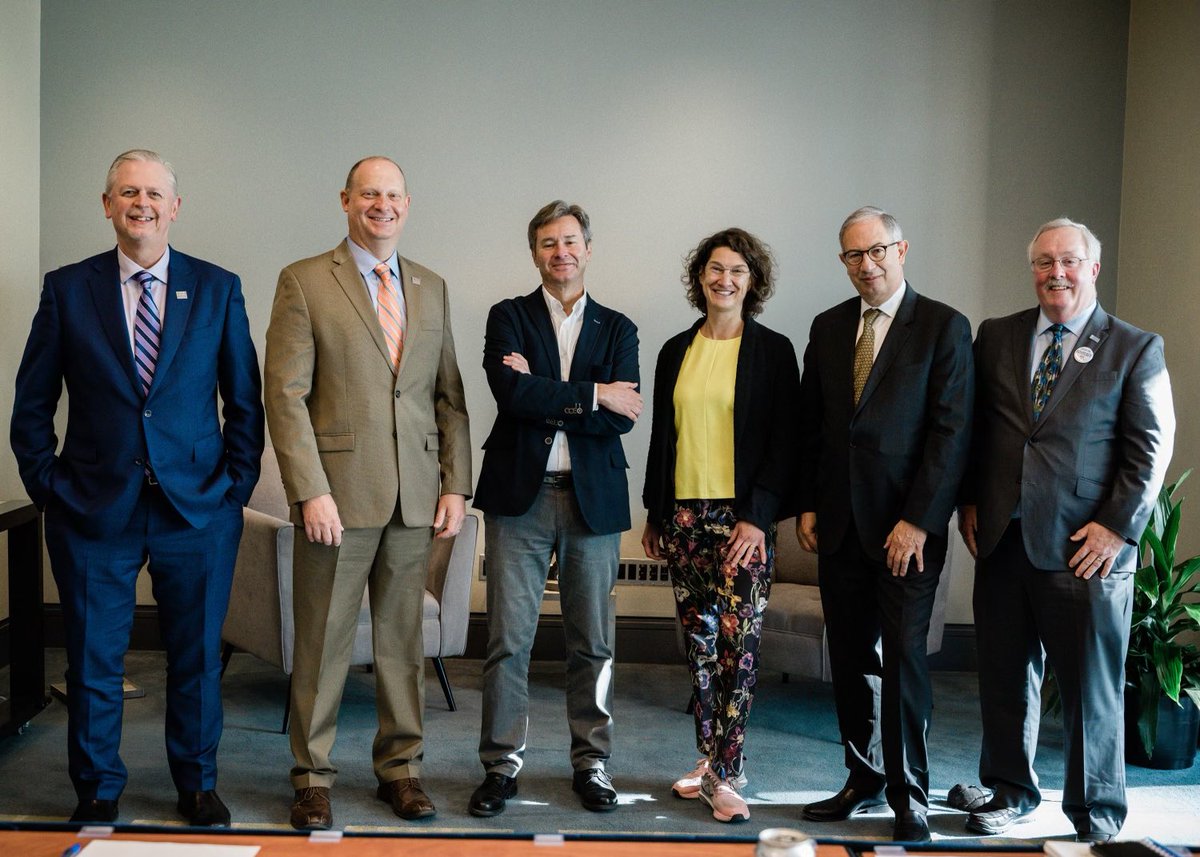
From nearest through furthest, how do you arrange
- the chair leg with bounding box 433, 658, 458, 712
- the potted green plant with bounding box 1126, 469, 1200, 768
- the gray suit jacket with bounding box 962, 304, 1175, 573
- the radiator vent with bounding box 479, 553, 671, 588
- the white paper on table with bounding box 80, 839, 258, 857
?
the white paper on table with bounding box 80, 839, 258, 857, the gray suit jacket with bounding box 962, 304, 1175, 573, the potted green plant with bounding box 1126, 469, 1200, 768, the chair leg with bounding box 433, 658, 458, 712, the radiator vent with bounding box 479, 553, 671, 588

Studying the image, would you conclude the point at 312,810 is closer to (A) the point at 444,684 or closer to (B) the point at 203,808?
(B) the point at 203,808

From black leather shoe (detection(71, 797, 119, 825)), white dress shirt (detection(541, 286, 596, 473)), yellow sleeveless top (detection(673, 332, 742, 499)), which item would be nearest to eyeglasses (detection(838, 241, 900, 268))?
yellow sleeveless top (detection(673, 332, 742, 499))

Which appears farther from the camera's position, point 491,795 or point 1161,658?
point 1161,658

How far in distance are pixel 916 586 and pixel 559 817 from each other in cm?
118

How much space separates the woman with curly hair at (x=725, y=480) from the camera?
9.38 ft

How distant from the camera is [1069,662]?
8.77 ft

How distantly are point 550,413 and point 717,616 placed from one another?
0.76 meters

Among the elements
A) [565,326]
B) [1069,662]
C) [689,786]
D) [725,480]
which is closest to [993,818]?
[1069,662]

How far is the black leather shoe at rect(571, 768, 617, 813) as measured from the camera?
2906mm

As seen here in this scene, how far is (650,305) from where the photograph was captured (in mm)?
4621

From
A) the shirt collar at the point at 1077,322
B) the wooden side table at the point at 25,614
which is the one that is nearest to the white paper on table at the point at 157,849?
the shirt collar at the point at 1077,322

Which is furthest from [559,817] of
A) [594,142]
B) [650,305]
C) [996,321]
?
[594,142]

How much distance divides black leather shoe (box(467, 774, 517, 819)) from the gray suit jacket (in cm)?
155

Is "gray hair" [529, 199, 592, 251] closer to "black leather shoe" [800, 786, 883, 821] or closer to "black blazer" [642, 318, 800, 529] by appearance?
"black blazer" [642, 318, 800, 529]
